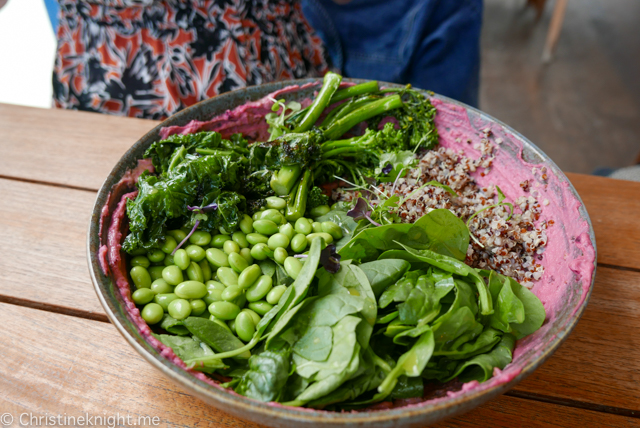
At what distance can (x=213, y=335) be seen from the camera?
3.09 ft

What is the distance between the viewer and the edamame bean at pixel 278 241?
1.12 m

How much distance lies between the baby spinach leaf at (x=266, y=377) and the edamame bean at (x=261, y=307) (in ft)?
0.49

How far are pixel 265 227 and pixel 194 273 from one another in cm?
22

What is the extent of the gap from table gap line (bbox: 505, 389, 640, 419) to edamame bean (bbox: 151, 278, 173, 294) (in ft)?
2.85

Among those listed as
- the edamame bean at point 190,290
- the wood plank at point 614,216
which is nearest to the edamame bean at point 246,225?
the edamame bean at point 190,290

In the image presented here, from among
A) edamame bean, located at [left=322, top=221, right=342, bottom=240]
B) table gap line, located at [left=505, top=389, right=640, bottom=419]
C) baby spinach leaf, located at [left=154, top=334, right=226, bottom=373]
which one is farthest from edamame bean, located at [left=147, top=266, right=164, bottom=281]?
table gap line, located at [left=505, top=389, right=640, bottom=419]

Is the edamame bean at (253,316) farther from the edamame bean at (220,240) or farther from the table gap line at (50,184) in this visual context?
the table gap line at (50,184)

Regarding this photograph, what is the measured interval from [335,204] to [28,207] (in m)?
1.04

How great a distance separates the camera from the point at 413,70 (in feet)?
7.48

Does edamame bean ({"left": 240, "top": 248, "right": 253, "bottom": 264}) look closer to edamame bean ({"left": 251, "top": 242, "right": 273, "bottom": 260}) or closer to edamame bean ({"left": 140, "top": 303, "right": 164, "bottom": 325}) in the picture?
edamame bean ({"left": 251, "top": 242, "right": 273, "bottom": 260})

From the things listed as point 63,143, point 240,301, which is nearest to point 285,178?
point 240,301

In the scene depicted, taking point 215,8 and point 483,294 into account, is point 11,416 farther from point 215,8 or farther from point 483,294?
point 215,8

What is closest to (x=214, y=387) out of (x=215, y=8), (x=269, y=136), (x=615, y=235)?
(x=269, y=136)

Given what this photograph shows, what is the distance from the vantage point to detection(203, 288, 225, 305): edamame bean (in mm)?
1039
